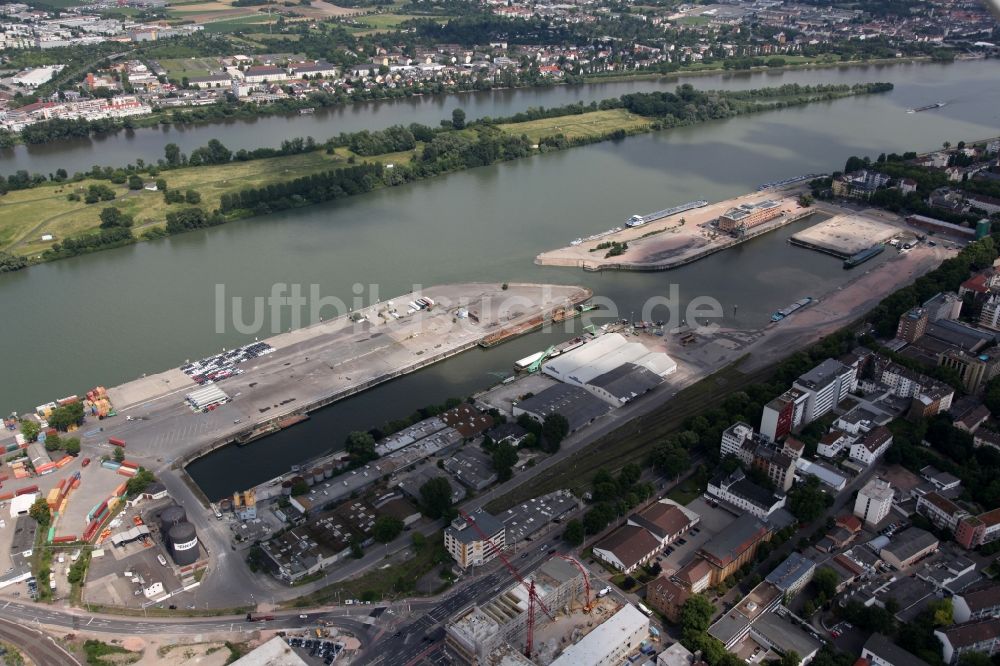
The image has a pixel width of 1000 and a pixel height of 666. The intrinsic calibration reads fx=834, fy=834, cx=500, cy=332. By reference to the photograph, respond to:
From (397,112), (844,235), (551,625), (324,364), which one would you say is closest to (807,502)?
(551,625)

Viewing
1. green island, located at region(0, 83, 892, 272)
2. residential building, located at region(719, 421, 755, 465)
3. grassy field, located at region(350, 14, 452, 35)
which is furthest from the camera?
grassy field, located at region(350, 14, 452, 35)

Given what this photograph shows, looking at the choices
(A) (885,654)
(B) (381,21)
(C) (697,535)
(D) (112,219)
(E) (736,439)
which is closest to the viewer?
(A) (885,654)

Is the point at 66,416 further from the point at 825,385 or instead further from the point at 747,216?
the point at 747,216

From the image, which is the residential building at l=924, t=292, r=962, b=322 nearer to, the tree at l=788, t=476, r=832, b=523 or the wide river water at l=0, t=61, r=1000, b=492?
the wide river water at l=0, t=61, r=1000, b=492

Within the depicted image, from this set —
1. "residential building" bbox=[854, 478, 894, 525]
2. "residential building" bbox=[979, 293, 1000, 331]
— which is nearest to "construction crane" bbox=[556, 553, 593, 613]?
"residential building" bbox=[854, 478, 894, 525]

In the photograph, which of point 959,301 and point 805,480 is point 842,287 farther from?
point 805,480

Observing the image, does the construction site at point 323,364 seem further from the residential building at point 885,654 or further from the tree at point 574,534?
the residential building at point 885,654
